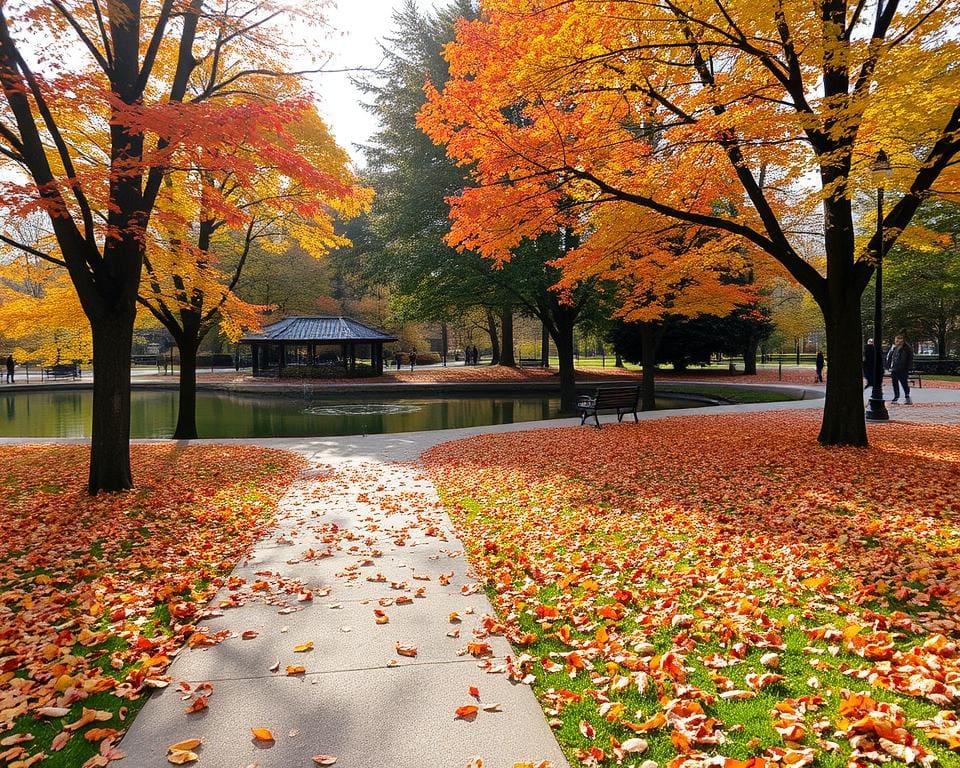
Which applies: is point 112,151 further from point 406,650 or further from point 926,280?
point 926,280

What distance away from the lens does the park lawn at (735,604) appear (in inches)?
98.5

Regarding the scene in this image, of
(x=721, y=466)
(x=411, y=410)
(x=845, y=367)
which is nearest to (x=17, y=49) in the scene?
(x=721, y=466)

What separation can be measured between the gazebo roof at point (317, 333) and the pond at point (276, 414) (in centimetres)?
708

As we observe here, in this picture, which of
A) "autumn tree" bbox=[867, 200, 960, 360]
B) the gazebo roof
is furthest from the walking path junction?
the gazebo roof

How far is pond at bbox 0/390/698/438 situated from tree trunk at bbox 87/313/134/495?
29.0 feet

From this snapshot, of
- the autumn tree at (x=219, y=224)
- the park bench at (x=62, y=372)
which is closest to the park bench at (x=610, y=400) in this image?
the autumn tree at (x=219, y=224)

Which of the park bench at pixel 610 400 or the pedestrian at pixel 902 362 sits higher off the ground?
the pedestrian at pixel 902 362

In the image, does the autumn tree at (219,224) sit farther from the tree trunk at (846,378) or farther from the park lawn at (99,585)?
the tree trunk at (846,378)

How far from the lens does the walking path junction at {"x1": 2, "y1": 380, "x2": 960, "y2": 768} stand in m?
2.51

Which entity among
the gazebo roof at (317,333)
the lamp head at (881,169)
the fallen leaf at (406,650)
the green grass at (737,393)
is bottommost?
the fallen leaf at (406,650)

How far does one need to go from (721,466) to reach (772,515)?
2.45 meters

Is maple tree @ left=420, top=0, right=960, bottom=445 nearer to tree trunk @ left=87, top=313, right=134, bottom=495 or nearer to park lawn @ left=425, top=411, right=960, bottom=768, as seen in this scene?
park lawn @ left=425, top=411, right=960, bottom=768

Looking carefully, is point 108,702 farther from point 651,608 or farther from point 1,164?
point 1,164

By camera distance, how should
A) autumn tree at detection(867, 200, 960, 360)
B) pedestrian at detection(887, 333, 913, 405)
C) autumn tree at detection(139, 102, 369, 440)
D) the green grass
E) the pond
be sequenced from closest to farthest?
autumn tree at detection(139, 102, 369, 440)
pedestrian at detection(887, 333, 913, 405)
the pond
the green grass
autumn tree at detection(867, 200, 960, 360)
